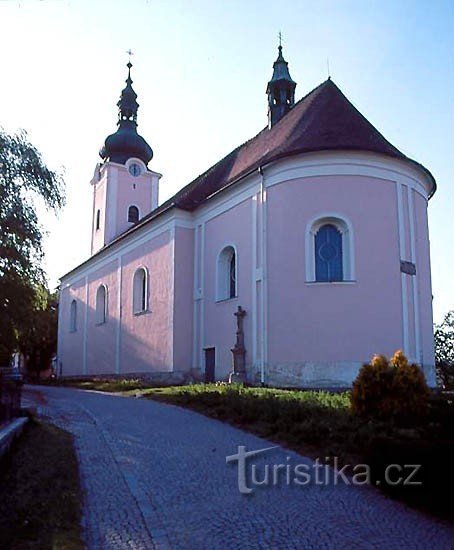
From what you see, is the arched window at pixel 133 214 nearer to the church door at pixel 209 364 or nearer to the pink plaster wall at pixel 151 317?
the pink plaster wall at pixel 151 317

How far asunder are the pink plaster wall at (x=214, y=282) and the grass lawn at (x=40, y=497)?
13.3 metres

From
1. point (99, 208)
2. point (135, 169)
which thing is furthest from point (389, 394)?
point (99, 208)

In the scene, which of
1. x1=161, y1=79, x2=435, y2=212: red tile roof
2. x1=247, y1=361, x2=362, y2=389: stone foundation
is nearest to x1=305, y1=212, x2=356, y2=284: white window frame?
x1=161, y1=79, x2=435, y2=212: red tile roof

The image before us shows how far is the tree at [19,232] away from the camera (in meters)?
14.2

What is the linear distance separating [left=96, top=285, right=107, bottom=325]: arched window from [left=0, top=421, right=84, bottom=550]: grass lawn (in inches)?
Result: 982

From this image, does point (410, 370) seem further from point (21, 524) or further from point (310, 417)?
point (21, 524)

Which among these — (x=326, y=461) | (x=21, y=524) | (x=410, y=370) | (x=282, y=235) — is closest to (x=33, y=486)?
(x=21, y=524)

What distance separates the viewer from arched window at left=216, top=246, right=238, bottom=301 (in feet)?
78.1

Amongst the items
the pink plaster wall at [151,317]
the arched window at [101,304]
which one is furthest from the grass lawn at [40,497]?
the arched window at [101,304]

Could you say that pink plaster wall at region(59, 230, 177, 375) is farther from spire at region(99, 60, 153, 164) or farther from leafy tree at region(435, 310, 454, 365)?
leafy tree at region(435, 310, 454, 365)

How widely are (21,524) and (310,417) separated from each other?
604cm

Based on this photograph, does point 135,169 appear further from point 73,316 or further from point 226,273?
point 226,273

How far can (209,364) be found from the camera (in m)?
24.0

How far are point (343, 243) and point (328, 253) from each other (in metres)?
0.61
